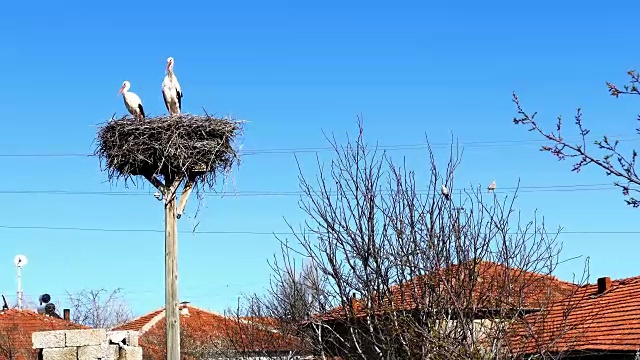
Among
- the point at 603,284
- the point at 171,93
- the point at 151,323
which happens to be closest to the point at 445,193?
Answer: the point at 171,93

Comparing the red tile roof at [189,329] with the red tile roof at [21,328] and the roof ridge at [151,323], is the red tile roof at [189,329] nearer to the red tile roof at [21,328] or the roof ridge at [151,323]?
the roof ridge at [151,323]

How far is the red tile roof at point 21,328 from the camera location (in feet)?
76.4

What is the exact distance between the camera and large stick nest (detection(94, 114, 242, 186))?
10609mm

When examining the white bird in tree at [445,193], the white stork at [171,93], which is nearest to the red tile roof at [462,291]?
the white bird in tree at [445,193]

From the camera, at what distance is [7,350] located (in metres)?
23.0

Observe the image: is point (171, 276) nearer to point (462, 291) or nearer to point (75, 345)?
point (75, 345)

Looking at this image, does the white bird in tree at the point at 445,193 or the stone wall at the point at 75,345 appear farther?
the stone wall at the point at 75,345

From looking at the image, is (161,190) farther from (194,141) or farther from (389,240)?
(389,240)

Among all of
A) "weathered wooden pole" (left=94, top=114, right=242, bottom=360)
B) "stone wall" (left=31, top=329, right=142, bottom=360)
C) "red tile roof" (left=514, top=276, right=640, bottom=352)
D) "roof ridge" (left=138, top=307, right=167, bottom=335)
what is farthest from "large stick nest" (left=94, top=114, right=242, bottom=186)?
"roof ridge" (left=138, top=307, right=167, bottom=335)

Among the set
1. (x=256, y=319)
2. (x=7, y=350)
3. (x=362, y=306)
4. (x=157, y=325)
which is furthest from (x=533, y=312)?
(x=157, y=325)

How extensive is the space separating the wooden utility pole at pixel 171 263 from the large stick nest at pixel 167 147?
26cm

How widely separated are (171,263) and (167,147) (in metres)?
1.24

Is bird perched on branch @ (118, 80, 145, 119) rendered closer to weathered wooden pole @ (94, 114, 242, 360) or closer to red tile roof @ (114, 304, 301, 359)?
weathered wooden pole @ (94, 114, 242, 360)

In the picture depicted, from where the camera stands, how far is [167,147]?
415 inches
